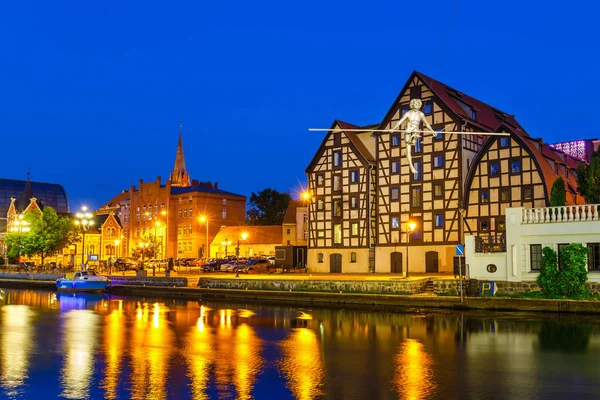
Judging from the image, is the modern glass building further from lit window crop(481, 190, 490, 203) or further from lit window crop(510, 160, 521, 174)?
lit window crop(510, 160, 521, 174)

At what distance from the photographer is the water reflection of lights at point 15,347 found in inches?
702

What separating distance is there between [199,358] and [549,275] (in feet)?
75.8

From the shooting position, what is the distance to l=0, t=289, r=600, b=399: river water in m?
16.7

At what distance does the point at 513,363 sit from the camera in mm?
20734

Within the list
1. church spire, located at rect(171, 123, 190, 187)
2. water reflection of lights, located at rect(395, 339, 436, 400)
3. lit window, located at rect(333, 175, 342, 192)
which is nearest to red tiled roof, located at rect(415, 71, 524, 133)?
lit window, located at rect(333, 175, 342, 192)

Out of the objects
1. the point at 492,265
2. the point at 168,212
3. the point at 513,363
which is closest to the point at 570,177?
the point at 492,265

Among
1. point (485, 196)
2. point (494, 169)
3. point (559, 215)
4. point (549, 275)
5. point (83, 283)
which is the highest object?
point (494, 169)

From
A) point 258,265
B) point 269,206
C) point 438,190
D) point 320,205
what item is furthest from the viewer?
point 269,206

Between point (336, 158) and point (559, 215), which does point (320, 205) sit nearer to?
point (336, 158)

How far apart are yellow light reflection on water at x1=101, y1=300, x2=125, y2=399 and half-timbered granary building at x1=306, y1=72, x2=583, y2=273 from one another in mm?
26495

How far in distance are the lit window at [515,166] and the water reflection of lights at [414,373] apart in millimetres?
34432

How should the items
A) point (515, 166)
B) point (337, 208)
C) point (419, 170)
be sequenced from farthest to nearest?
point (337, 208), point (419, 170), point (515, 166)

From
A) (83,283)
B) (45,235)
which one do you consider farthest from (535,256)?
(45,235)

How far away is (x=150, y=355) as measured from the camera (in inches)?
882
